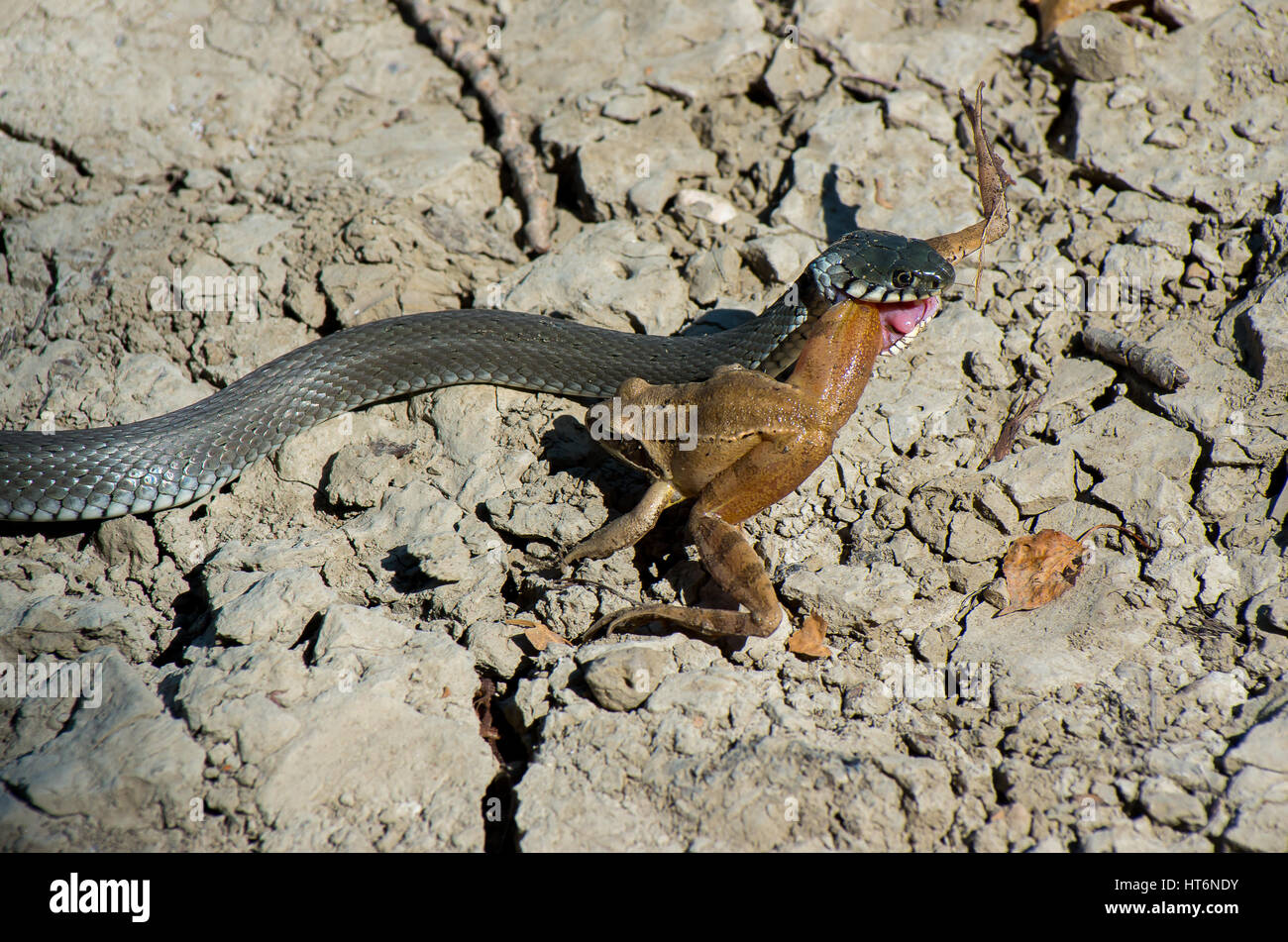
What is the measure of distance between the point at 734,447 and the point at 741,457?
0.20ft

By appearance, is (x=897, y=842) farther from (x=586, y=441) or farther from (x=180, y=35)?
(x=180, y=35)

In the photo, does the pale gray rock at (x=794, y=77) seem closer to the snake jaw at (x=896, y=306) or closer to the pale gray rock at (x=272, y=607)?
the snake jaw at (x=896, y=306)

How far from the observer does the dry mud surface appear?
339 cm

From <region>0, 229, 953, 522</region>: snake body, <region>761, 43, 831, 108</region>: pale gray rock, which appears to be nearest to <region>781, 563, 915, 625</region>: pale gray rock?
<region>0, 229, 953, 522</region>: snake body

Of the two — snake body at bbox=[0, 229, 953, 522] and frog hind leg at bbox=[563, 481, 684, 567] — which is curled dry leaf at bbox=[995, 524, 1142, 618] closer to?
snake body at bbox=[0, 229, 953, 522]

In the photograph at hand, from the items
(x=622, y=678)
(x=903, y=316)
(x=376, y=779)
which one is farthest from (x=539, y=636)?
(x=903, y=316)

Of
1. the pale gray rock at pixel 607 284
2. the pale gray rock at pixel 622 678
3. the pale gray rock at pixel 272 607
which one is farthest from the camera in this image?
the pale gray rock at pixel 607 284

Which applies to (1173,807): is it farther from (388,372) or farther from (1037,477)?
(388,372)

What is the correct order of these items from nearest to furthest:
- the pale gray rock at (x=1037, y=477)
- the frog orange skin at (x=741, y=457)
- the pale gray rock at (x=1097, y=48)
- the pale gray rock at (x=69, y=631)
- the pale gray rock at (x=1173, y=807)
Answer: the pale gray rock at (x=1173, y=807) → the frog orange skin at (x=741, y=457) → the pale gray rock at (x=69, y=631) → the pale gray rock at (x=1037, y=477) → the pale gray rock at (x=1097, y=48)

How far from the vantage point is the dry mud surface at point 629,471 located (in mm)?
3389

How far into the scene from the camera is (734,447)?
3887mm

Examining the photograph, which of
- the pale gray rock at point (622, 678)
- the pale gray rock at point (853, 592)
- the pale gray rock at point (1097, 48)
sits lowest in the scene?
the pale gray rock at point (622, 678)

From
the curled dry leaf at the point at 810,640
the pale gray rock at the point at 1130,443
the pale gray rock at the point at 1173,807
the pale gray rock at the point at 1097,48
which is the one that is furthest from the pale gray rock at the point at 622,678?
the pale gray rock at the point at 1097,48

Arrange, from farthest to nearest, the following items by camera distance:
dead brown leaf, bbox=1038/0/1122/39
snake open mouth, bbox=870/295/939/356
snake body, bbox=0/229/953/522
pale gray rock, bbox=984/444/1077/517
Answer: dead brown leaf, bbox=1038/0/1122/39, snake body, bbox=0/229/953/522, snake open mouth, bbox=870/295/939/356, pale gray rock, bbox=984/444/1077/517
